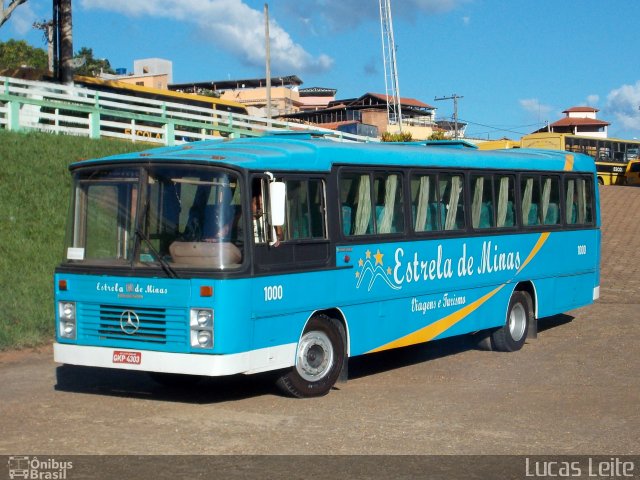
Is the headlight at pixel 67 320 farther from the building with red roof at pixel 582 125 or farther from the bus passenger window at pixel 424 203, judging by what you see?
the building with red roof at pixel 582 125

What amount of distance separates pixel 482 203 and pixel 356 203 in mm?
3077

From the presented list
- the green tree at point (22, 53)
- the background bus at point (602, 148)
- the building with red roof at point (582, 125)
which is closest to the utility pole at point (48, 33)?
the green tree at point (22, 53)

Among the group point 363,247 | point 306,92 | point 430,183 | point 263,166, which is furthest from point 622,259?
point 306,92

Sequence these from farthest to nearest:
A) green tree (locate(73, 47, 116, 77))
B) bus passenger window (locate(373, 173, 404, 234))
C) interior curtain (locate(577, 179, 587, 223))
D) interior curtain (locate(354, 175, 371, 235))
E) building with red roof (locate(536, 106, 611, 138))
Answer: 1. building with red roof (locate(536, 106, 611, 138))
2. green tree (locate(73, 47, 116, 77))
3. interior curtain (locate(577, 179, 587, 223))
4. bus passenger window (locate(373, 173, 404, 234))
5. interior curtain (locate(354, 175, 371, 235))

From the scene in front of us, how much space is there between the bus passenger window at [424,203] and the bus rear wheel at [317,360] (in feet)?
6.86

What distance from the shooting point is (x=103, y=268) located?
9.91 meters

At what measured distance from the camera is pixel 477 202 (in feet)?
44.7

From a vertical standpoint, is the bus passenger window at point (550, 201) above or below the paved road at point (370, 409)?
above

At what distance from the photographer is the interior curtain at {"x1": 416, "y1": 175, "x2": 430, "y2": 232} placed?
12359 mm

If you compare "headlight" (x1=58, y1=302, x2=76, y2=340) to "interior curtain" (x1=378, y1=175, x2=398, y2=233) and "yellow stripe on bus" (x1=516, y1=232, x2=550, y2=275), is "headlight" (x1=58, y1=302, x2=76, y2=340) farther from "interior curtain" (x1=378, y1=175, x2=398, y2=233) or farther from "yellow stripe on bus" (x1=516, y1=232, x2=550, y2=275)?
"yellow stripe on bus" (x1=516, y1=232, x2=550, y2=275)

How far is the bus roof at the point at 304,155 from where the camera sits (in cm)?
982

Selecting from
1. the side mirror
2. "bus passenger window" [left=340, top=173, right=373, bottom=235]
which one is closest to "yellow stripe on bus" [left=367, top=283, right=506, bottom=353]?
"bus passenger window" [left=340, top=173, right=373, bottom=235]

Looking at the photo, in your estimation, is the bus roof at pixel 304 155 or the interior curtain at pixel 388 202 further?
the interior curtain at pixel 388 202

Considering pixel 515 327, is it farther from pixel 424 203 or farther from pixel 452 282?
pixel 424 203
